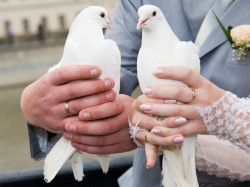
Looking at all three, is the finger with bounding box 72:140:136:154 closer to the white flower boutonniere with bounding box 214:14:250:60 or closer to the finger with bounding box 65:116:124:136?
the finger with bounding box 65:116:124:136

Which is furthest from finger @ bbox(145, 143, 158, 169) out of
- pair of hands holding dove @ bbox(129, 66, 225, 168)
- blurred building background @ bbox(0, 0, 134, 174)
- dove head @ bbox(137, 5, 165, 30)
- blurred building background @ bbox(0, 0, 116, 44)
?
blurred building background @ bbox(0, 0, 116, 44)

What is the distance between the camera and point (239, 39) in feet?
4.17

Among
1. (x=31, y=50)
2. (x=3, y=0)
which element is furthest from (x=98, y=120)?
(x=3, y=0)

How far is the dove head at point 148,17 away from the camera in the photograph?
1161 millimetres

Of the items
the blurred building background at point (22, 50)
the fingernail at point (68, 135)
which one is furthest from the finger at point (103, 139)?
the blurred building background at point (22, 50)

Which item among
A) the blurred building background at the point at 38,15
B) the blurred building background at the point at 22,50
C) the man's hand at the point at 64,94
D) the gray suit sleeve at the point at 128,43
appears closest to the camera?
the man's hand at the point at 64,94

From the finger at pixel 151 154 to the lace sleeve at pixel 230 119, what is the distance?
0.10 m

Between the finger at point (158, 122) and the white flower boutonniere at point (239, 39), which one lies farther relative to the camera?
the white flower boutonniere at point (239, 39)

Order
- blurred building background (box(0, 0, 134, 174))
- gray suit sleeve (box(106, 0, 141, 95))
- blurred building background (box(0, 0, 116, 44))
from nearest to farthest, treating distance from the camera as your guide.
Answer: gray suit sleeve (box(106, 0, 141, 95)) < blurred building background (box(0, 0, 134, 174)) < blurred building background (box(0, 0, 116, 44))

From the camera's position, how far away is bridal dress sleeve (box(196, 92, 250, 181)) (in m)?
1.14

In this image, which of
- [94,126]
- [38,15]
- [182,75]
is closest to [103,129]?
[94,126]

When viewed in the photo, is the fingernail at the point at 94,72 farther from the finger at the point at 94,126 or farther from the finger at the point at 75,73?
the finger at the point at 94,126

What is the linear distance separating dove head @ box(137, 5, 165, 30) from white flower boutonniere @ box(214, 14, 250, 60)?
0.18 m

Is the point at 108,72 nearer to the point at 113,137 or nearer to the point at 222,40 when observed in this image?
the point at 113,137
